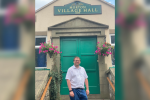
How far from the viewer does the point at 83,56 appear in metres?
4.55

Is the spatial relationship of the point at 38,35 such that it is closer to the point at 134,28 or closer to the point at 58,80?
the point at 58,80

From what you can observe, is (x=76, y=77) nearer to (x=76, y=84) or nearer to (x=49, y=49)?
(x=76, y=84)

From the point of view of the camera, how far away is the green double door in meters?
4.46

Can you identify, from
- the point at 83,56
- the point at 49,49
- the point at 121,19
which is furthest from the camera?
the point at 83,56

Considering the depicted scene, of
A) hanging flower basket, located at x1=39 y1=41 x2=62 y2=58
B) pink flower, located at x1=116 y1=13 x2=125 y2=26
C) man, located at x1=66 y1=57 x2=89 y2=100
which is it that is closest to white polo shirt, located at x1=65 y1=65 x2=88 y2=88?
man, located at x1=66 y1=57 x2=89 y2=100

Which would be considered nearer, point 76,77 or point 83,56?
point 76,77

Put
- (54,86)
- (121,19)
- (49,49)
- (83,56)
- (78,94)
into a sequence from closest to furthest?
(121,19)
(78,94)
(54,86)
(49,49)
(83,56)

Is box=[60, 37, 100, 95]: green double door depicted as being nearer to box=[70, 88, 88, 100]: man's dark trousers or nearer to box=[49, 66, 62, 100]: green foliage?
box=[49, 66, 62, 100]: green foliage

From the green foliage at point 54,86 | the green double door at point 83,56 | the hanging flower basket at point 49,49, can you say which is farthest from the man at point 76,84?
the green double door at point 83,56

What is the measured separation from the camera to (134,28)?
2.55 feet

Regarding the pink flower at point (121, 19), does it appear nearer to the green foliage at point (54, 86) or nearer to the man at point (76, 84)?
the man at point (76, 84)

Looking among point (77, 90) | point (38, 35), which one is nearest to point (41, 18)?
point (38, 35)

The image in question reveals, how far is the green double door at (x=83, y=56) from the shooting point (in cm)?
446

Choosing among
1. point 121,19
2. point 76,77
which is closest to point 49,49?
point 76,77
